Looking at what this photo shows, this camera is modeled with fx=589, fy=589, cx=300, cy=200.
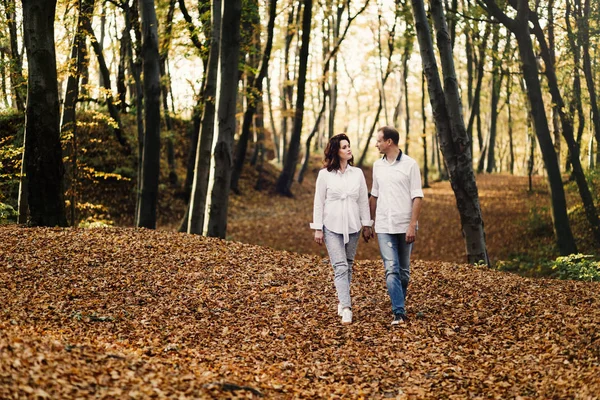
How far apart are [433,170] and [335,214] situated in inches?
1421

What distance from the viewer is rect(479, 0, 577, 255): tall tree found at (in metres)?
13.9

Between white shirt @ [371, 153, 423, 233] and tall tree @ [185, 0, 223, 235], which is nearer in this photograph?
white shirt @ [371, 153, 423, 233]

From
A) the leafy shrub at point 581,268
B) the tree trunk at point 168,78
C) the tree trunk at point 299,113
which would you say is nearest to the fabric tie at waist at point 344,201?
the leafy shrub at point 581,268

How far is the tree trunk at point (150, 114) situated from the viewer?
11.8 m

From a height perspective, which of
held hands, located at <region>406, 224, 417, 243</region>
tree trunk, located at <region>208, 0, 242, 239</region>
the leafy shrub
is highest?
tree trunk, located at <region>208, 0, 242, 239</region>

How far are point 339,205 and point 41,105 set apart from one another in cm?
588

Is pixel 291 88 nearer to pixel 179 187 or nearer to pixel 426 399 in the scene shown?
pixel 179 187

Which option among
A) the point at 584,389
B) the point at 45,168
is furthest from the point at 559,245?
the point at 45,168

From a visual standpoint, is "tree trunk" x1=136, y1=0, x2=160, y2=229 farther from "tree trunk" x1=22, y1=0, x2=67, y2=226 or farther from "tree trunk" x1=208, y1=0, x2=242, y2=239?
"tree trunk" x1=22, y1=0, x2=67, y2=226

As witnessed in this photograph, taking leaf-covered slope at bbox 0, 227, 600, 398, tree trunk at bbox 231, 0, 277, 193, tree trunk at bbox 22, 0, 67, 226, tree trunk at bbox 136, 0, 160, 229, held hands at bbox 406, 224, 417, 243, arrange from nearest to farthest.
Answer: leaf-covered slope at bbox 0, 227, 600, 398 < held hands at bbox 406, 224, 417, 243 < tree trunk at bbox 22, 0, 67, 226 < tree trunk at bbox 136, 0, 160, 229 < tree trunk at bbox 231, 0, 277, 193

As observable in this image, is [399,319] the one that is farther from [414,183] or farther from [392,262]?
[414,183]

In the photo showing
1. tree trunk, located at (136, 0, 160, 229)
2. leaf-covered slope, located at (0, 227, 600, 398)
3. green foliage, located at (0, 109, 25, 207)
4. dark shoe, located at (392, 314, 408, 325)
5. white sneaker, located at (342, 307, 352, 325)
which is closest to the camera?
leaf-covered slope, located at (0, 227, 600, 398)

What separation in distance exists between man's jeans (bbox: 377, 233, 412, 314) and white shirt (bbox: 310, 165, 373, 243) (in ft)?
0.98

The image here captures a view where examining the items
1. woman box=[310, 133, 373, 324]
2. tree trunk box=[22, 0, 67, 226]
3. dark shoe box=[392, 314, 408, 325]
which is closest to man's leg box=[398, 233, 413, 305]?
dark shoe box=[392, 314, 408, 325]
